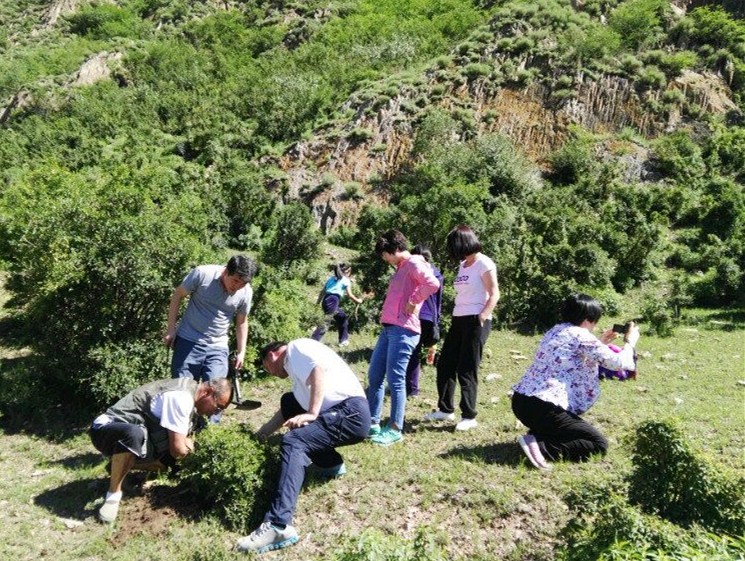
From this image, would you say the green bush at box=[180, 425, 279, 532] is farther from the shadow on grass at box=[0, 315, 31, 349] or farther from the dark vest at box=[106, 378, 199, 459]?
the shadow on grass at box=[0, 315, 31, 349]

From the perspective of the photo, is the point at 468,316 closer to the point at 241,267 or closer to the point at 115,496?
the point at 241,267

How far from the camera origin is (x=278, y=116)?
29.2 m

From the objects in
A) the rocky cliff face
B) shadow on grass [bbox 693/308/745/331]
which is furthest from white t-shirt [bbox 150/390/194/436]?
the rocky cliff face

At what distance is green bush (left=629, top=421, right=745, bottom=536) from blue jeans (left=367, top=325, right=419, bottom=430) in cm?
207

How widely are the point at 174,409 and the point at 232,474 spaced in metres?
0.72

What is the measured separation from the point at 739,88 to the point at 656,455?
34.7m

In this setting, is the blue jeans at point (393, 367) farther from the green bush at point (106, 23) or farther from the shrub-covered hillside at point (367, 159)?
the green bush at point (106, 23)

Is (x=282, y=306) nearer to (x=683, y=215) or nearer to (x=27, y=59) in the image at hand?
(x=683, y=215)

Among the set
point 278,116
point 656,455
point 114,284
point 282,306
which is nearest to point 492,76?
point 278,116

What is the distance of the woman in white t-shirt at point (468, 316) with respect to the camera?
5250 millimetres

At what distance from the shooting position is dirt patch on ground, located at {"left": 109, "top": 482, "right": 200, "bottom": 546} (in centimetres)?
405

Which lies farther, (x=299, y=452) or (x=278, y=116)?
(x=278, y=116)

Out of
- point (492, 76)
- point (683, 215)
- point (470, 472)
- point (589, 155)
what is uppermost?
point (492, 76)

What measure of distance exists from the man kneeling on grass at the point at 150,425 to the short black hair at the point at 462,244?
2.51 m
